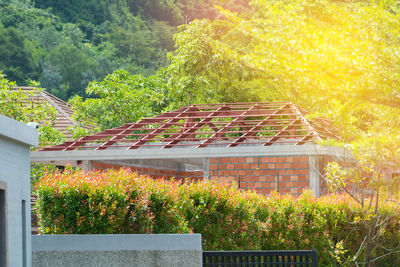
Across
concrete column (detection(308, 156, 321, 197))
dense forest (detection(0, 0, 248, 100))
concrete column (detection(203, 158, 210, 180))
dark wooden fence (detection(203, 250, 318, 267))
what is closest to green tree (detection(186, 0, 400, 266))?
dark wooden fence (detection(203, 250, 318, 267))

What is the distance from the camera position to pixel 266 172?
1744 cm

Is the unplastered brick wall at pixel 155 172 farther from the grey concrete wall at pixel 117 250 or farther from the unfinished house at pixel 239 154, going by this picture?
the grey concrete wall at pixel 117 250

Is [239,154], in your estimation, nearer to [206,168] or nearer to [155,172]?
[206,168]

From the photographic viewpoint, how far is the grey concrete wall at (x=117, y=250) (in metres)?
10.4

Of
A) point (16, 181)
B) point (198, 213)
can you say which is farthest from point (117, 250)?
point (198, 213)

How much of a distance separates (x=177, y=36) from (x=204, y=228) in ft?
70.9

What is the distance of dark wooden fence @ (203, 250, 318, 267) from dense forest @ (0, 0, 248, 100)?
4555cm

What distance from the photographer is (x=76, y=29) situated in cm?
6750

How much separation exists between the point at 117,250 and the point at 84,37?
2402 inches

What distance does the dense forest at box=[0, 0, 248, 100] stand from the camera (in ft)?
190

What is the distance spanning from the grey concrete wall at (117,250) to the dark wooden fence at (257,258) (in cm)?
73

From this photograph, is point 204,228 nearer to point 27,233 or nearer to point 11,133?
point 27,233

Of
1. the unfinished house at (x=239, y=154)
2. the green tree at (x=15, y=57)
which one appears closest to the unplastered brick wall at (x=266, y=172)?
the unfinished house at (x=239, y=154)

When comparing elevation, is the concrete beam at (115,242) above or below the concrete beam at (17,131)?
below
